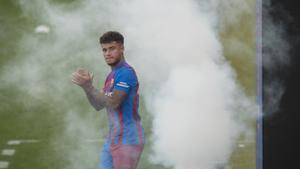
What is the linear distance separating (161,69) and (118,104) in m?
0.36

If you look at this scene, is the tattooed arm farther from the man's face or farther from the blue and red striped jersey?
the man's face

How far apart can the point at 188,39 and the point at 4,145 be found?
1.18m

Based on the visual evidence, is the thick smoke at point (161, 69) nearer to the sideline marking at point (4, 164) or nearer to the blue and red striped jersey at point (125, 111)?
the blue and red striped jersey at point (125, 111)

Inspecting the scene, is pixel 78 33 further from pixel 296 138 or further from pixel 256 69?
pixel 296 138

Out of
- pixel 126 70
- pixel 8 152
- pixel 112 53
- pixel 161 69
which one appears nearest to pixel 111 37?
pixel 112 53

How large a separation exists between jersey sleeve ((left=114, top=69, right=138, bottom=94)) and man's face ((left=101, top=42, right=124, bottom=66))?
8 centimetres

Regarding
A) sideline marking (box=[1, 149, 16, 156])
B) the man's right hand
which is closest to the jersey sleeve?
the man's right hand

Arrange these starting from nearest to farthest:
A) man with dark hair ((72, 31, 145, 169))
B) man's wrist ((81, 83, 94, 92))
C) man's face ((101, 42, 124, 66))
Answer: man's wrist ((81, 83, 94, 92)), man with dark hair ((72, 31, 145, 169)), man's face ((101, 42, 124, 66))

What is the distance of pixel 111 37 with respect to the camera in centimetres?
357

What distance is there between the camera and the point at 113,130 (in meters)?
3.47

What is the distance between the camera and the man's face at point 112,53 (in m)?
3.53

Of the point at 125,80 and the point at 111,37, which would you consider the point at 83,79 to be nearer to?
the point at 125,80

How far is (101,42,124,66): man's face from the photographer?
3525 millimetres

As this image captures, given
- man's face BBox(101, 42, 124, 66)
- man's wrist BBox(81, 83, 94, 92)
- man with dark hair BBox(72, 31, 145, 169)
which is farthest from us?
man's face BBox(101, 42, 124, 66)
